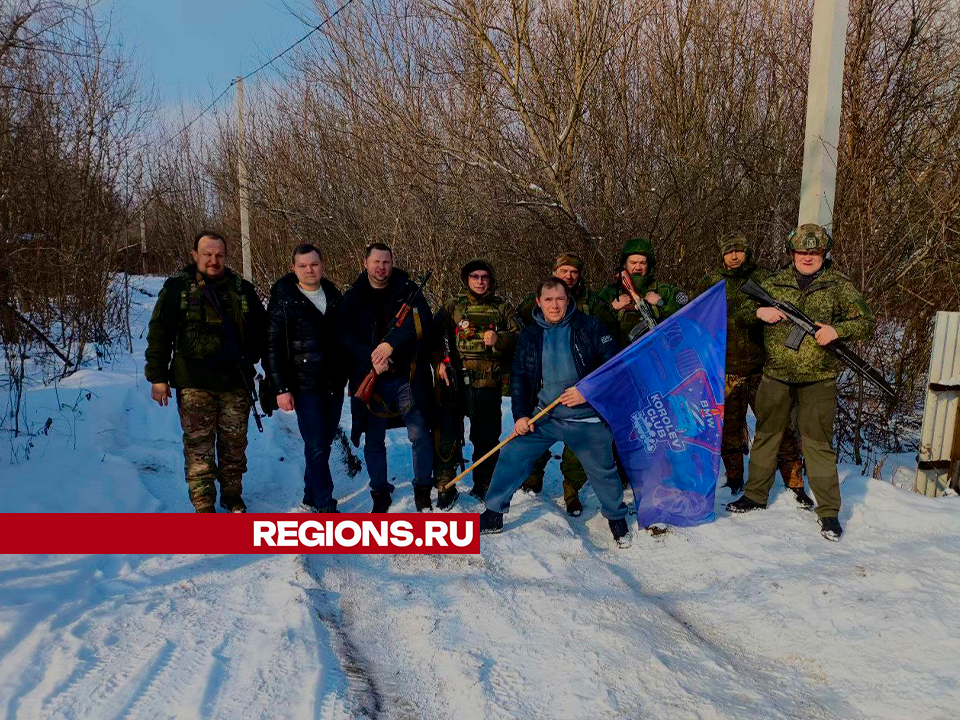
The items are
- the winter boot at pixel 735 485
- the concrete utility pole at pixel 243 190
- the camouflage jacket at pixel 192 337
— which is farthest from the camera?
Answer: the concrete utility pole at pixel 243 190

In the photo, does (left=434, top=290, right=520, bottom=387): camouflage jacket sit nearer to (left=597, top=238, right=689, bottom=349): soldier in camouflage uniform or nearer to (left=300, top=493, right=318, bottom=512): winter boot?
(left=597, top=238, right=689, bottom=349): soldier in camouflage uniform

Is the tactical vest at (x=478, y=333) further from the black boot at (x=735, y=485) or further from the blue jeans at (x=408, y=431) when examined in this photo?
the black boot at (x=735, y=485)

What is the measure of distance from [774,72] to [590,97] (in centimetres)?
267

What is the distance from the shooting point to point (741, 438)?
519cm

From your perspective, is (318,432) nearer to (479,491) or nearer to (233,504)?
(233,504)

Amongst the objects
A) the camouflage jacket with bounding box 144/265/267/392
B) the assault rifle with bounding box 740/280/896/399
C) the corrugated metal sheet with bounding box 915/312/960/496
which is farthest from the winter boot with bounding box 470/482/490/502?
the corrugated metal sheet with bounding box 915/312/960/496

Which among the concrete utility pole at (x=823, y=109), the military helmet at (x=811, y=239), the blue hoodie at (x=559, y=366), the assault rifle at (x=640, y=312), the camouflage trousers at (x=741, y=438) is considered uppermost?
the concrete utility pole at (x=823, y=109)

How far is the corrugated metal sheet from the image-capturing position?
16.1ft

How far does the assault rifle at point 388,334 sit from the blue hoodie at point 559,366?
930 millimetres

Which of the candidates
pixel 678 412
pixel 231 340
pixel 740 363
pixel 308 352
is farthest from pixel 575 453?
pixel 231 340

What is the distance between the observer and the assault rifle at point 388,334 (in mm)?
4474

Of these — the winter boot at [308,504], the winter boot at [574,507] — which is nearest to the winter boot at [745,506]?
the winter boot at [574,507]

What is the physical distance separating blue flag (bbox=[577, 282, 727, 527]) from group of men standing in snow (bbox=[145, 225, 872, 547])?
8.5 inches

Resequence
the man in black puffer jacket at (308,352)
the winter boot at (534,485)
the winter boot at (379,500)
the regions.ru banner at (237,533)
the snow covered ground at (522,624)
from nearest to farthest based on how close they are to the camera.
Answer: the snow covered ground at (522,624), the regions.ru banner at (237,533), the man in black puffer jacket at (308,352), the winter boot at (379,500), the winter boot at (534,485)
